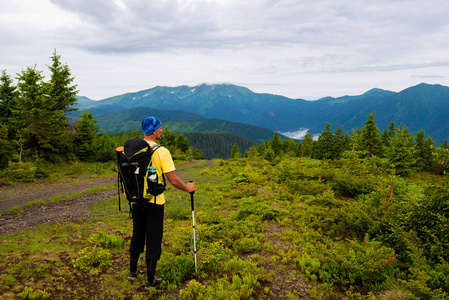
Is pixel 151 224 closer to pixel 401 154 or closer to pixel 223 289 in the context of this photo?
pixel 223 289

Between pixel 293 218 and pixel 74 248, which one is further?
pixel 293 218

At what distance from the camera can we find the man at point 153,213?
189 inches

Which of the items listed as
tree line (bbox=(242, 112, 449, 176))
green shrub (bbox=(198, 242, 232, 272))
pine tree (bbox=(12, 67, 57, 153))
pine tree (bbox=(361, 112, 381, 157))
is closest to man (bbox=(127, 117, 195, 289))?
green shrub (bbox=(198, 242, 232, 272))

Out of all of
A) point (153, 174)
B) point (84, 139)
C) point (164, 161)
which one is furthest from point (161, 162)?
point (84, 139)

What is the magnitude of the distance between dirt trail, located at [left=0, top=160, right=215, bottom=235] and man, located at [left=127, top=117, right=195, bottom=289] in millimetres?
6524

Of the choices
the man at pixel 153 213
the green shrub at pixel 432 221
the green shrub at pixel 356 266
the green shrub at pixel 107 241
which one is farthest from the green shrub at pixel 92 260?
the green shrub at pixel 432 221

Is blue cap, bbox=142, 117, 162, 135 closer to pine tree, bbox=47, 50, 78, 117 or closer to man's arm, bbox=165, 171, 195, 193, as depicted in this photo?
man's arm, bbox=165, 171, 195, 193

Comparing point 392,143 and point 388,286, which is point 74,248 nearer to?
point 388,286

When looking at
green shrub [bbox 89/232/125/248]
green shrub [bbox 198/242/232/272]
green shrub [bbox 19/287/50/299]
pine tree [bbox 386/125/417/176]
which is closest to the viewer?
green shrub [bbox 19/287/50/299]

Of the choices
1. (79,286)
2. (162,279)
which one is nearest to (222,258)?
(162,279)

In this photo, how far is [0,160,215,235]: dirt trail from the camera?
9.56m

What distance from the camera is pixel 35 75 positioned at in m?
23.9

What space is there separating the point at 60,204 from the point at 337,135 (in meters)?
39.9

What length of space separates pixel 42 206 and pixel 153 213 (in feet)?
36.1
